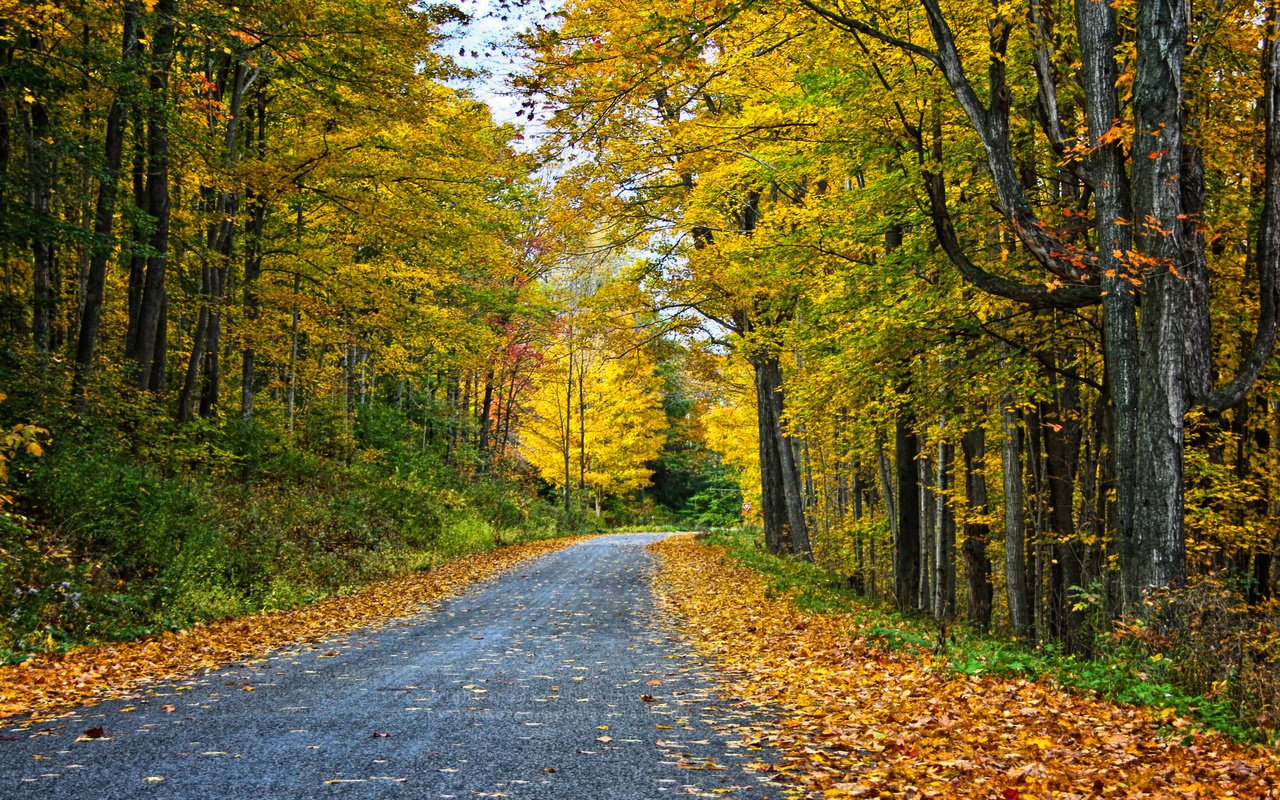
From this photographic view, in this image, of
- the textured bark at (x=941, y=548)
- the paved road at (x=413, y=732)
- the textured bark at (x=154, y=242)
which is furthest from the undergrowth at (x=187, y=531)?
the textured bark at (x=941, y=548)

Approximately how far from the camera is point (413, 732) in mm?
5266

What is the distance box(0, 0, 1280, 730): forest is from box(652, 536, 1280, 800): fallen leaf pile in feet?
2.98

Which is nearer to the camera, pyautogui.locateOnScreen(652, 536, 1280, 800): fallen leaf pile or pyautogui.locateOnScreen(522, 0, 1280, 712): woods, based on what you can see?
pyautogui.locateOnScreen(652, 536, 1280, 800): fallen leaf pile

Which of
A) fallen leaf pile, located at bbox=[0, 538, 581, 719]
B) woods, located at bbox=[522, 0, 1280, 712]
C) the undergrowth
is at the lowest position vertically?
fallen leaf pile, located at bbox=[0, 538, 581, 719]

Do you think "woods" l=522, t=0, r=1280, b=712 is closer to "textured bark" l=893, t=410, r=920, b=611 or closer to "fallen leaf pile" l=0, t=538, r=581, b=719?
"textured bark" l=893, t=410, r=920, b=611

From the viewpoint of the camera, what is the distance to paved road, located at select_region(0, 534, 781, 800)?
4.24 m

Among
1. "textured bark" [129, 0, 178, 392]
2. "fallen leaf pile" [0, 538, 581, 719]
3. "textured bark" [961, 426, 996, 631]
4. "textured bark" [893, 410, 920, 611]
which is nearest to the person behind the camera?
"fallen leaf pile" [0, 538, 581, 719]

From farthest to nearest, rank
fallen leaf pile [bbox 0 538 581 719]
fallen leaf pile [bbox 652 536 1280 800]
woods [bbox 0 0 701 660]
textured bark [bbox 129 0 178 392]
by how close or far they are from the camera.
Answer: textured bark [bbox 129 0 178 392]
woods [bbox 0 0 701 660]
fallen leaf pile [bbox 0 538 581 719]
fallen leaf pile [bbox 652 536 1280 800]

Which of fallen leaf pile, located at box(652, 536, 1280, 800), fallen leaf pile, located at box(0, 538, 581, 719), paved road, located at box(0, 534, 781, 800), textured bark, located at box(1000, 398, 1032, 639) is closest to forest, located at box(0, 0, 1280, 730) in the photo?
textured bark, located at box(1000, 398, 1032, 639)

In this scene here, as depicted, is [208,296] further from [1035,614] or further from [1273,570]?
[1273,570]

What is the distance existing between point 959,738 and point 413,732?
3.54 m

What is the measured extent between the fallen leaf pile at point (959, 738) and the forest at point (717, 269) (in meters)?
0.91

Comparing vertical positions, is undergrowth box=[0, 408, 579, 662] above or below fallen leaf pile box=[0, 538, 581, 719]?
above

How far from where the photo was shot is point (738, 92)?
1340 cm
